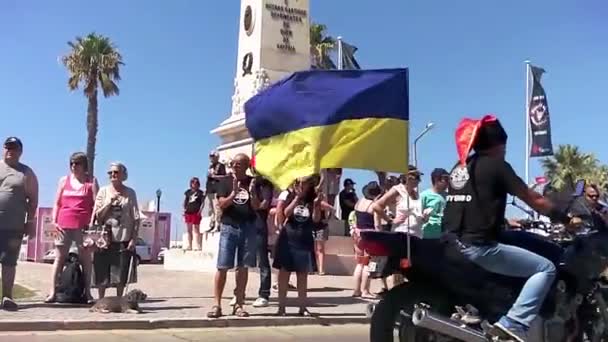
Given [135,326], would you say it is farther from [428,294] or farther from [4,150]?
[428,294]

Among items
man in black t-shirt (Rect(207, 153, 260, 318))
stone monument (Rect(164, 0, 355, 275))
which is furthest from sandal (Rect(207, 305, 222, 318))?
stone monument (Rect(164, 0, 355, 275))

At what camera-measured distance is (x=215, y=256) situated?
1775cm

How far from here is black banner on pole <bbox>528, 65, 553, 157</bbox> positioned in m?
29.1

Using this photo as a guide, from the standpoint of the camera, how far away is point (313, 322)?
1000 cm

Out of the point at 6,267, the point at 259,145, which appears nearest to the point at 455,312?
the point at 259,145

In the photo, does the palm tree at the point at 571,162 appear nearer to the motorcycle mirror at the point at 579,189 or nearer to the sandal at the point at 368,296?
the sandal at the point at 368,296

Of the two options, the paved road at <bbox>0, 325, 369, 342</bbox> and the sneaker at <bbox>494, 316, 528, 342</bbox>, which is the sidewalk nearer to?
the paved road at <bbox>0, 325, 369, 342</bbox>

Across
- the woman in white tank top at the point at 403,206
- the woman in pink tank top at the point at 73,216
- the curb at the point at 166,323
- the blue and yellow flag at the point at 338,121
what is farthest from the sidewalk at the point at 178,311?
the blue and yellow flag at the point at 338,121

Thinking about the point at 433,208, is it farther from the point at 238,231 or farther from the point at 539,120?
the point at 539,120

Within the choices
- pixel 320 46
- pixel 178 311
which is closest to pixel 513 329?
pixel 178 311

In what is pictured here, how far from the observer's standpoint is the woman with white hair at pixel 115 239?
10.2 meters

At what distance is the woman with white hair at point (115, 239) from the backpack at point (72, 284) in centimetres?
48

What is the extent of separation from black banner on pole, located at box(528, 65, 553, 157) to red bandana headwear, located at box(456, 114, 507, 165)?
23982mm

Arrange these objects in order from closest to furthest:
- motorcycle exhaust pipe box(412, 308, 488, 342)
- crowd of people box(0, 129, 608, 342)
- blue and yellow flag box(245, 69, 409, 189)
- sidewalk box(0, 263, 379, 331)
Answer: motorcycle exhaust pipe box(412, 308, 488, 342), blue and yellow flag box(245, 69, 409, 189), sidewalk box(0, 263, 379, 331), crowd of people box(0, 129, 608, 342)
